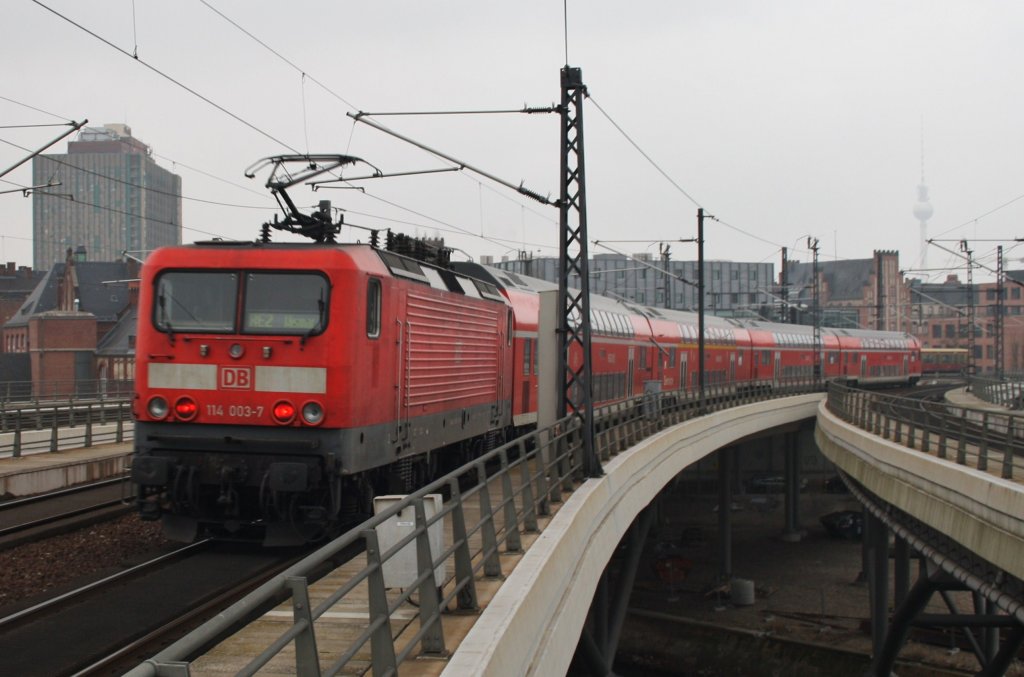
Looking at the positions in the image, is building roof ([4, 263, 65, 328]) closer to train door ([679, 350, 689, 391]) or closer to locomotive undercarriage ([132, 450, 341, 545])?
train door ([679, 350, 689, 391])

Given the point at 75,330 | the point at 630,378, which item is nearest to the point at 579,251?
the point at 630,378

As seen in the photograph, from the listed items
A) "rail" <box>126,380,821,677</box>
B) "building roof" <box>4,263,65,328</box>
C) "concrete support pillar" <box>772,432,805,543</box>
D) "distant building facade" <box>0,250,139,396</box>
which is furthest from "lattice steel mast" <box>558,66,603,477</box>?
"building roof" <box>4,263,65,328</box>

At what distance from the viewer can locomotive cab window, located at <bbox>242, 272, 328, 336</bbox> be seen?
12859mm

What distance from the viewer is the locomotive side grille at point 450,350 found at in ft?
49.6

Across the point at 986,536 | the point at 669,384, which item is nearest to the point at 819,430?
the point at 669,384

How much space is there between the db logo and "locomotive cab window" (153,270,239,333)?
50 cm

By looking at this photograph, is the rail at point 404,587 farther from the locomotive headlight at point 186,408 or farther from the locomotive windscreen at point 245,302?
the locomotive windscreen at point 245,302

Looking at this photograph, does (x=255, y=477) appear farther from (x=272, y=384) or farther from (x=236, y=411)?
(x=272, y=384)

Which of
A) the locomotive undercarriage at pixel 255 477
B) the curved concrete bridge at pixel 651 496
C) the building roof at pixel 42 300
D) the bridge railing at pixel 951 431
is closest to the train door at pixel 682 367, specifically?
the bridge railing at pixel 951 431

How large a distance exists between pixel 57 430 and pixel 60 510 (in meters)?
8.16

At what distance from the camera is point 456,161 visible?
1703cm

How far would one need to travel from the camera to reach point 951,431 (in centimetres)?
2088

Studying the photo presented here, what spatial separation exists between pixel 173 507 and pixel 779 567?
40799mm

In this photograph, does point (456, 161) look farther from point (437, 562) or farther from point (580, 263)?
point (437, 562)
